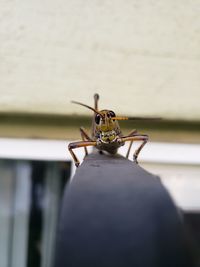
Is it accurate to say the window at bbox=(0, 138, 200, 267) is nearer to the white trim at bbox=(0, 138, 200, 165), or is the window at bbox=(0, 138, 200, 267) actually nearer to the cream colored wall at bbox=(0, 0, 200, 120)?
the white trim at bbox=(0, 138, 200, 165)

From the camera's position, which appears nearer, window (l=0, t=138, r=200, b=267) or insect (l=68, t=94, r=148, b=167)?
insect (l=68, t=94, r=148, b=167)

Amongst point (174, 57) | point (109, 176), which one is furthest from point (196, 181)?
point (109, 176)

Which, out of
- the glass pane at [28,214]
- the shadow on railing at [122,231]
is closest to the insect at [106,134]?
the glass pane at [28,214]

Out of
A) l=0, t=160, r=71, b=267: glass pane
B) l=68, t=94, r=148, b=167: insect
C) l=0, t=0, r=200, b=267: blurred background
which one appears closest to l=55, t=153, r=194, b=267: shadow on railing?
l=68, t=94, r=148, b=167: insect

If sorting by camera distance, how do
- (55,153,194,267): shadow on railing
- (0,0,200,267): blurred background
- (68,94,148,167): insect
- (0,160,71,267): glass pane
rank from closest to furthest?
(55,153,194,267): shadow on railing
(68,94,148,167): insect
(0,0,200,267): blurred background
(0,160,71,267): glass pane

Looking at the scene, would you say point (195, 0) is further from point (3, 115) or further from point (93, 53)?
point (3, 115)

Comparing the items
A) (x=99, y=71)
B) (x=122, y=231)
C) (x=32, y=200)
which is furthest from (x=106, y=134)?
Result: (x=122, y=231)

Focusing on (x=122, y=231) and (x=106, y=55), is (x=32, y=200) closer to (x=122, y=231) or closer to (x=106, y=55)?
(x=106, y=55)
